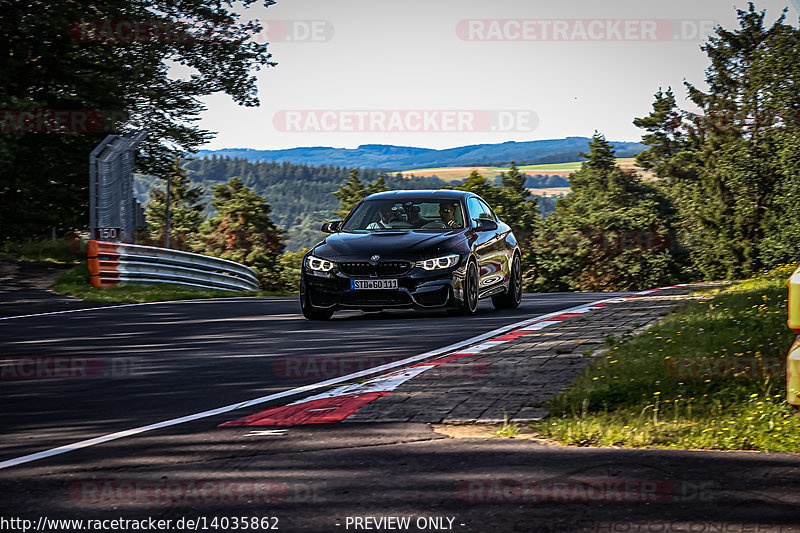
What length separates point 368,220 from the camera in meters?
14.0

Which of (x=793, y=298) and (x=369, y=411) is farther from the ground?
(x=793, y=298)

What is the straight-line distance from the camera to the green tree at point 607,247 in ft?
218

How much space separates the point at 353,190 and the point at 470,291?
115052 millimetres

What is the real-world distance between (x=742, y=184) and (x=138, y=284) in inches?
1895

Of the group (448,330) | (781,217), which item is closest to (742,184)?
(781,217)

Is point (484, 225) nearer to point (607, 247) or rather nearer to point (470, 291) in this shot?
point (470, 291)

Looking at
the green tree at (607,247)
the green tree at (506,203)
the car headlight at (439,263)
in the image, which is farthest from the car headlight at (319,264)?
the green tree at (506,203)

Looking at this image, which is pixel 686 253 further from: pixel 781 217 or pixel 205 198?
pixel 205 198

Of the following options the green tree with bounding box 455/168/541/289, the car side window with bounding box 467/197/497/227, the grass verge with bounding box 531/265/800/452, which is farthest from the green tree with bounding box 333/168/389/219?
the grass verge with bounding box 531/265/800/452

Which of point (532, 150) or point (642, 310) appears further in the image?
point (532, 150)

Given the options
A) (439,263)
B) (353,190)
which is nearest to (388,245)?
(439,263)

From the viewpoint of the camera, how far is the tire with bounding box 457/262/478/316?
43.0 ft

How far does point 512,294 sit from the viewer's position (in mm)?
14945

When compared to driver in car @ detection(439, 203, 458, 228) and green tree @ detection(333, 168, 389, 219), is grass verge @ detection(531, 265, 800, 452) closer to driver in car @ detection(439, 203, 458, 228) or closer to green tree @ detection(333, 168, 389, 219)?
driver in car @ detection(439, 203, 458, 228)
